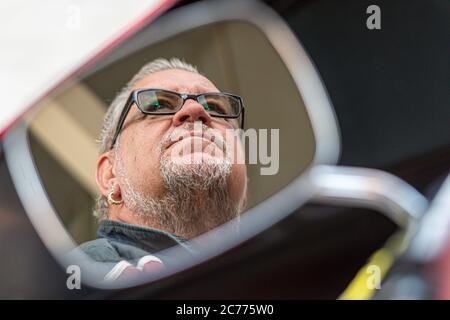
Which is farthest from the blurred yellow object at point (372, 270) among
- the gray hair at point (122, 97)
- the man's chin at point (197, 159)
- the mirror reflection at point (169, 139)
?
the gray hair at point (122, 97)

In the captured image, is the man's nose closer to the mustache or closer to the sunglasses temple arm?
the mustache

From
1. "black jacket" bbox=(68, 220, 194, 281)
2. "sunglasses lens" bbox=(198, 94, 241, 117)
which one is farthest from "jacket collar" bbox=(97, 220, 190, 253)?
"sunglasses lens" bbox=(198, 94, 241, 117)

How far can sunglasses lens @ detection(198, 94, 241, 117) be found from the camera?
43.1 inches

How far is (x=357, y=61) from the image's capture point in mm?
948

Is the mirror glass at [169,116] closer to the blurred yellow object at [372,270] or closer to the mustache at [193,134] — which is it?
the mustache at [193,134]

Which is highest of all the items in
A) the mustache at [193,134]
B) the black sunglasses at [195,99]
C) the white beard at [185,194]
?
the black sunglasses at [195,99]

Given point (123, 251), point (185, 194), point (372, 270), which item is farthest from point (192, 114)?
point (372, 270)

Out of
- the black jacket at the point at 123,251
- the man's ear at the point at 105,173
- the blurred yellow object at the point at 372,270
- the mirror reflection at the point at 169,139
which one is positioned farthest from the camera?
the man's ear at the point at 105,173

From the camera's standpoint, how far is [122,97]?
47.1 inches

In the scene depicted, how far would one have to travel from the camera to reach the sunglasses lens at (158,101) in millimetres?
1114

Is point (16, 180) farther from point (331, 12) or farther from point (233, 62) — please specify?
point (331, 12)

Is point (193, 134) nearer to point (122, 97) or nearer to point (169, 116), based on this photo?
point (169, 116)

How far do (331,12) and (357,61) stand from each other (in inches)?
3.6

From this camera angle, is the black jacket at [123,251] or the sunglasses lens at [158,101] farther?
the sunglasses lens at [158,101]
